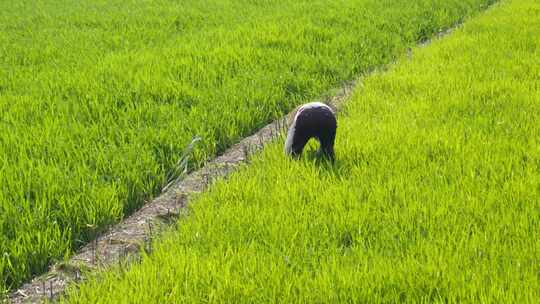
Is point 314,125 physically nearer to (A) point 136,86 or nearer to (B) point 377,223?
(B) point 377,223

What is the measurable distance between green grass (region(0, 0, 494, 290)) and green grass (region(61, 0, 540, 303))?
1.53ft

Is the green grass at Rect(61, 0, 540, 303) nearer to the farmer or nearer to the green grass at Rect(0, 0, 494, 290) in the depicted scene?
the farmer

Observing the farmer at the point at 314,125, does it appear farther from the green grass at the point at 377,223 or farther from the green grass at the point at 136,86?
the green grass at the point at 136,86

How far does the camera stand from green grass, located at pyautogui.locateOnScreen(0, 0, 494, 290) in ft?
9.41

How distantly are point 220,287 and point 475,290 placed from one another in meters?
0.87

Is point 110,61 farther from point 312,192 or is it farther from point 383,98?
point 312,192

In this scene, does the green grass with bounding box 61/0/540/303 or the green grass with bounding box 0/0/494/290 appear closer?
the green grass with bounding box 61/0/540/303

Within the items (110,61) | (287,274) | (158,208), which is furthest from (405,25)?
(287,274)

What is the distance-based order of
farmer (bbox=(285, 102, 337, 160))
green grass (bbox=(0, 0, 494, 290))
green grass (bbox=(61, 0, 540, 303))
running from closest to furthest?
green grass (bbox=(61, 0, 540, 303)) < green grass (bbox=(0, 0, 494, 290)) < farmer (bbox=(285, 102, 337, 160))

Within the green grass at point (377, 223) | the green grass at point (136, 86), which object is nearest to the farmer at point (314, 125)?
the green grass at point (377, 223)

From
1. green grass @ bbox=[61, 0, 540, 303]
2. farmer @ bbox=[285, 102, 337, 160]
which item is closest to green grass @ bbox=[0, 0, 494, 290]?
green grass @ bbox=[61, 0, 540, 303]

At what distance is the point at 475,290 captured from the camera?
206 centimetres

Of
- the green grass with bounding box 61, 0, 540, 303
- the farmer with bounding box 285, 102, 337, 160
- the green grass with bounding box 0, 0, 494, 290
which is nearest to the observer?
the green grass with bounding box 61, 0, 540, 303

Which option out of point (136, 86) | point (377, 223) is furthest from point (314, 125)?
point (136, 86)
